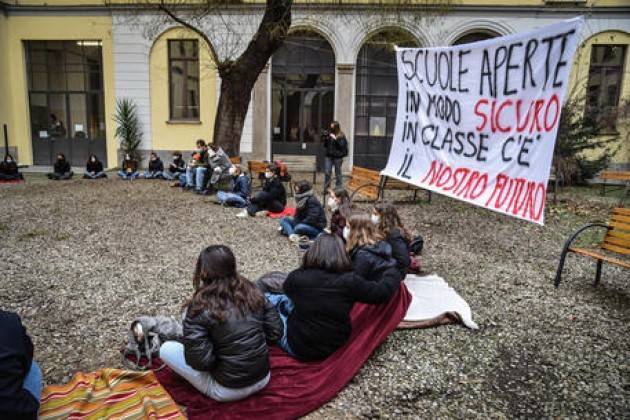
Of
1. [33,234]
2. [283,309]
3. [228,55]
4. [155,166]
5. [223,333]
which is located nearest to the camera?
[223,333]

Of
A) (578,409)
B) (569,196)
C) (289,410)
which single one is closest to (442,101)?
(578,409)

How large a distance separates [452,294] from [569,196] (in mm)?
9735

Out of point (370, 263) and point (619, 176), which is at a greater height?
point (619, 176)

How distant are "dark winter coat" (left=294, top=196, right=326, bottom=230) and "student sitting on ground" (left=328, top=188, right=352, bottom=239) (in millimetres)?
886

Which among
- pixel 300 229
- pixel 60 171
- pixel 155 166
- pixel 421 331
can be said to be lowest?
pixel 421 331

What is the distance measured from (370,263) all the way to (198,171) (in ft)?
28.9

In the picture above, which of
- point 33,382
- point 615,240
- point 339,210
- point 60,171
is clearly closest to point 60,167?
point 60,171

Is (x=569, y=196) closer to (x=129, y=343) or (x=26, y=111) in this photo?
(x=129, y=343)

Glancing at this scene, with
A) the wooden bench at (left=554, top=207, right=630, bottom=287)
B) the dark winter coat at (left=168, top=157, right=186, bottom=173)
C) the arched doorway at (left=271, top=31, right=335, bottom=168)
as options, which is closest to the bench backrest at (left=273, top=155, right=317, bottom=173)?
the arched doorway at (left=271, top=31, right=335, bottom=168)

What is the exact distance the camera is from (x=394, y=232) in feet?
16.9

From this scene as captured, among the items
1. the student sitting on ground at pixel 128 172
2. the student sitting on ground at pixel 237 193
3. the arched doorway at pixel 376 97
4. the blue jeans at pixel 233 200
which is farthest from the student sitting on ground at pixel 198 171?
the arched doorway at pixel 376 97

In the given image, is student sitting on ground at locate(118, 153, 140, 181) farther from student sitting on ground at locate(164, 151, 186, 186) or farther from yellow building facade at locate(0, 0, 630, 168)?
yellow building facade at locate(0, 0, 630, 168)

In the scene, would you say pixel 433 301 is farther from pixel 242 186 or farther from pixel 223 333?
pixel 242 186

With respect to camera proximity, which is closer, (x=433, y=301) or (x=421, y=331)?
(x=421, y=331)
